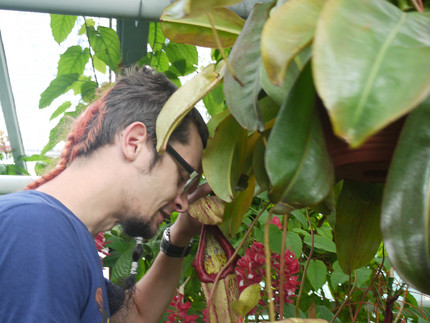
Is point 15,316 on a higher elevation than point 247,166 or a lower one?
lower

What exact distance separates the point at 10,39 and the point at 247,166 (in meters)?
2.13

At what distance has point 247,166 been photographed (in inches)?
22.7

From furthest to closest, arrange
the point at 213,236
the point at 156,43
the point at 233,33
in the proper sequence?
the point at 156,43 < the point at 213,236 < the point at 233,33

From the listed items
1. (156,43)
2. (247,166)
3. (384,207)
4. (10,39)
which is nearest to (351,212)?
(247,166)

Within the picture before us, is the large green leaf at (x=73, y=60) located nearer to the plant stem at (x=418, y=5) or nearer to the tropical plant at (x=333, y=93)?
the tropical plant at (x=333, y=93)

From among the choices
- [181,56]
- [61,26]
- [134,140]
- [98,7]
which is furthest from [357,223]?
[61,26]

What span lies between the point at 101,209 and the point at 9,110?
1921mm

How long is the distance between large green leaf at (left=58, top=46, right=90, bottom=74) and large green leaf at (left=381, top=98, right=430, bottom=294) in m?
1.31

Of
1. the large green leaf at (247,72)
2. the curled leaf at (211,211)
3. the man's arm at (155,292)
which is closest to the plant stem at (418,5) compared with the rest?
the large green leaf at (247,72)

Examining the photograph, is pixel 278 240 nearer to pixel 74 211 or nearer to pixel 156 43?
pixel 74 211

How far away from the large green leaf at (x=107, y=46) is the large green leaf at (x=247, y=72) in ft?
3.33

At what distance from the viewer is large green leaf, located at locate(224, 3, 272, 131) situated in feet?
1.37

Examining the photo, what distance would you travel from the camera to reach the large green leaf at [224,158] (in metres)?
0.52

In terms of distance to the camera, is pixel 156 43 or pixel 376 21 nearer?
pixel 376 21
